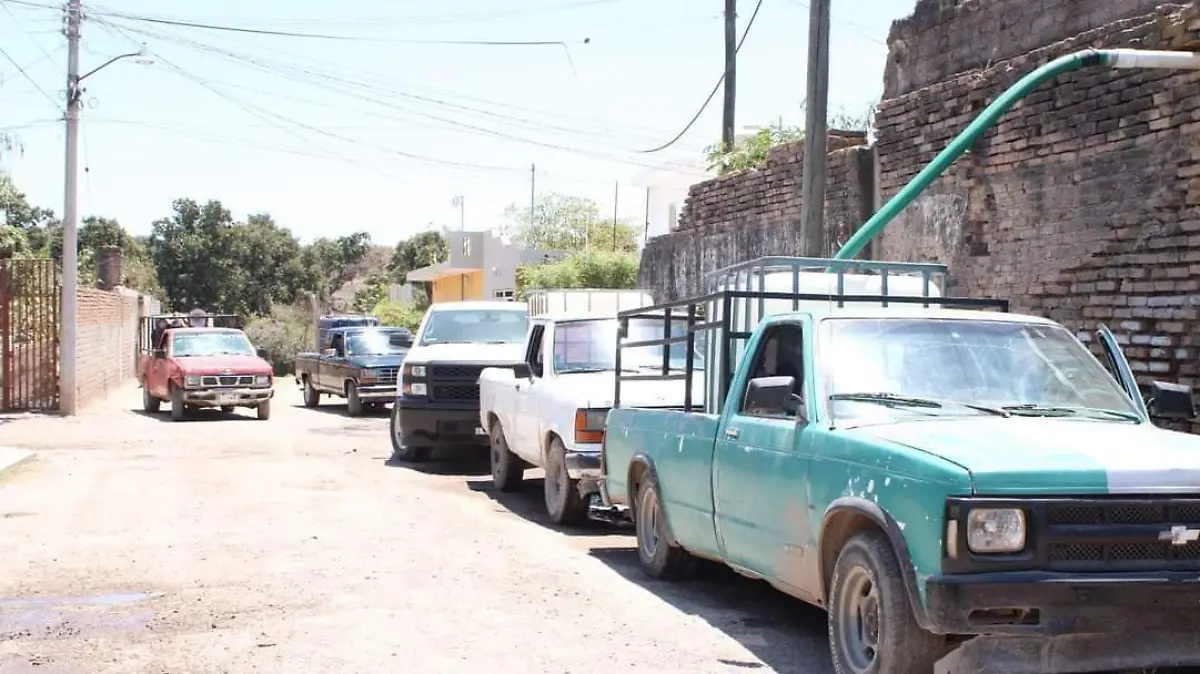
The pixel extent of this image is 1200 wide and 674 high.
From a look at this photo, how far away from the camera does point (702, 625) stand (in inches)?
294

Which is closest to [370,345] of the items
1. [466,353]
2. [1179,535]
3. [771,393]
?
[466,353]

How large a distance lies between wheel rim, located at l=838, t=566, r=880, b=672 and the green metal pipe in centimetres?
675

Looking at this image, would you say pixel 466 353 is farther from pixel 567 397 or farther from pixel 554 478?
pixel 567 397

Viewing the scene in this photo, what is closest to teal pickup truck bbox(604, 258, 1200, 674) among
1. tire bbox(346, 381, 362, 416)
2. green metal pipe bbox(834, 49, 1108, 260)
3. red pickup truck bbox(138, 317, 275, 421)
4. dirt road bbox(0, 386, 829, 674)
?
dirt road bbox(0, 386, 829, 674)

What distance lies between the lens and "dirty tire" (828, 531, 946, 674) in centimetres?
534

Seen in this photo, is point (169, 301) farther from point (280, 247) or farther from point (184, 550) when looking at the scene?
point (184, 550)

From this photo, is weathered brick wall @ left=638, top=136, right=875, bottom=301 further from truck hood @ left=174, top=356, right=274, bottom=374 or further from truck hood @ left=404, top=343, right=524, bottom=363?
truck hood @ left=174, top=356, right=274, bottom=374

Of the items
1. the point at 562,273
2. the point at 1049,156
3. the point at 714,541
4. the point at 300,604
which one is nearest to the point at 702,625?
the point at 714,541

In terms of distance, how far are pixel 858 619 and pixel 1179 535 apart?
4.58 ft

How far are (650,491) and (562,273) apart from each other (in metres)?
34.8

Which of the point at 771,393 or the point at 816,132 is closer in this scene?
the point at 771,393

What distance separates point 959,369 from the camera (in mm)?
6512

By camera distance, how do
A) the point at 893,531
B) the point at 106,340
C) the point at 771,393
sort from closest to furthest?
the point at 893,531 → the point at 771,393 → the point at 106,340

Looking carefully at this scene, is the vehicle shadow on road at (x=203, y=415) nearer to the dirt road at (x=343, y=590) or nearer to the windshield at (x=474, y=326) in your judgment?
the windshield at (x=474, y=326)
